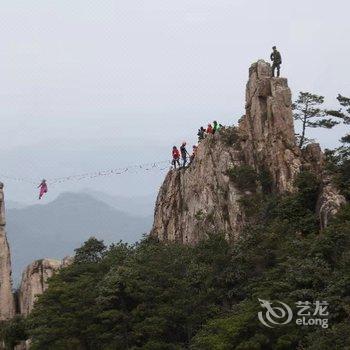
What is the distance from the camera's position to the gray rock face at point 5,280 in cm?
4419

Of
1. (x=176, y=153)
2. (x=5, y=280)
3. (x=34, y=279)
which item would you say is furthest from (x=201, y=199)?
(x=5, y=280)

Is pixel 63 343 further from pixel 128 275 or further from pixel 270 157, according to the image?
pixel 270 157

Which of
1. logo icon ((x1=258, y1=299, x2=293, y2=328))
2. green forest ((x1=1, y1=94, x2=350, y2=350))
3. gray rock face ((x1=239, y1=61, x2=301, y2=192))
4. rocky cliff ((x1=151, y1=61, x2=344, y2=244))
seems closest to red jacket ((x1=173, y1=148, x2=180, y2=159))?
rocky cliff ((x1=151, y1=61, x2=344, y2=244))

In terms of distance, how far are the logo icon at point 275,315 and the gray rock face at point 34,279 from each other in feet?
75.3

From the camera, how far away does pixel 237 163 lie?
3722 cm

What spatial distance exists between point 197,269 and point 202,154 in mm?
10522

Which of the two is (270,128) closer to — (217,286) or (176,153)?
(176,153)

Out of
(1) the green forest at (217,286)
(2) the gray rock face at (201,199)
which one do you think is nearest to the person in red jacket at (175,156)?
(2) the gray rock face at (201,199)

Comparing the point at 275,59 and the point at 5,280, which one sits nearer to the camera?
the point at 275,59

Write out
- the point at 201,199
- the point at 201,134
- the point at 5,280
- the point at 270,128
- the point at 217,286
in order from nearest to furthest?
the point at 217,286, the point at 270,128, the point at 201,199, the point at 201,134, the point at 5,280

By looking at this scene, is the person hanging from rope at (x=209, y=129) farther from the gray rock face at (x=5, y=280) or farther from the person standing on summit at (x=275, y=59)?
the gray rock face at (x=5, y=280)

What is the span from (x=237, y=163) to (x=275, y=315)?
16.0 metres

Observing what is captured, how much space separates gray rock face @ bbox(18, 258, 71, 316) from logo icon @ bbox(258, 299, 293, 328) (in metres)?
23.0

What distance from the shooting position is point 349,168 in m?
31.1
